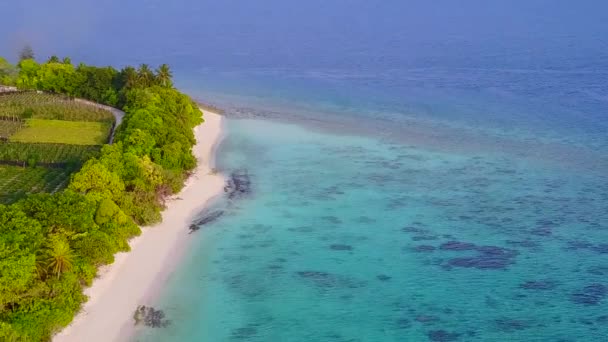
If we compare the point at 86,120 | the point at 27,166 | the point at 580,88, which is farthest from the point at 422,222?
the point at 580,88

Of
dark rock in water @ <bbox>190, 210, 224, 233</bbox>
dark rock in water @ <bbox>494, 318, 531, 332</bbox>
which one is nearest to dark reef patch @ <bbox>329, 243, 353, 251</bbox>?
dark rock in water @ <bbox>190, 210, 224, 233</bbox>

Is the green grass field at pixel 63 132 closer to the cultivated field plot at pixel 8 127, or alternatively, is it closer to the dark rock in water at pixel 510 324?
the cultivated field plot at pixel 8 127

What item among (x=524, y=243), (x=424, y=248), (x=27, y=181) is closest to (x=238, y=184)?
(x=27, y=181)

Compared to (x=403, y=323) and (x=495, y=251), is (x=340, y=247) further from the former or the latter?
(x=495, y=251)

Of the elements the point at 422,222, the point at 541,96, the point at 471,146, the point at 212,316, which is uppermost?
the point at 541,96

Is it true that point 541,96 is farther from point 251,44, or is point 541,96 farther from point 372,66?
point 251,44
